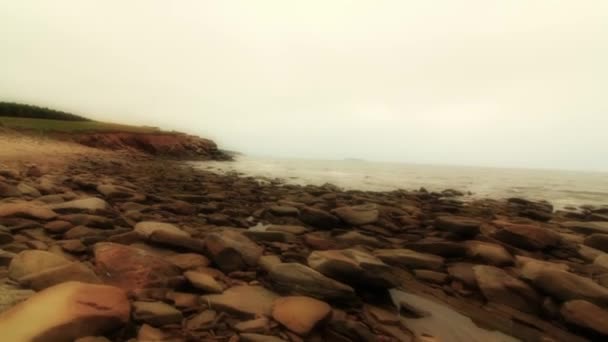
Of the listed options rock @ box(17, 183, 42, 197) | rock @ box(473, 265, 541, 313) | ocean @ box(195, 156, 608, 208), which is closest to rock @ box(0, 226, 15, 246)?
rock @ box(17, 183, 42, 197)

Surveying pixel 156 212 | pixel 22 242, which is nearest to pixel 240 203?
pixel 156 212

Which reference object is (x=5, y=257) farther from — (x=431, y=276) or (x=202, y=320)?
(x=431, y=276)

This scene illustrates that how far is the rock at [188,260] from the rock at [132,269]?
25 cm

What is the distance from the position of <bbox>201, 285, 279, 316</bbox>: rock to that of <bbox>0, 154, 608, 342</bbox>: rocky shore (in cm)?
1

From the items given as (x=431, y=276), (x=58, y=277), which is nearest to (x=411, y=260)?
(x=431, y=276)

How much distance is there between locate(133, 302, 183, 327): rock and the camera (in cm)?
253

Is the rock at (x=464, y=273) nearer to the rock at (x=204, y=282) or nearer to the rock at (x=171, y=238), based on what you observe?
the rock at (x=204, y=282)

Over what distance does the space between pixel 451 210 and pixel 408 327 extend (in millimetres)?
8133

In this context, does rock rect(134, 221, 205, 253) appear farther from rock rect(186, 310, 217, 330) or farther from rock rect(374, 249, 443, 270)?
rock rect(374, 249, 443, 270)

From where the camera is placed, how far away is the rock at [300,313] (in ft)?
8.84

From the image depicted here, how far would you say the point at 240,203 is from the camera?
29.1ft

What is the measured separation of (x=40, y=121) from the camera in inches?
1185

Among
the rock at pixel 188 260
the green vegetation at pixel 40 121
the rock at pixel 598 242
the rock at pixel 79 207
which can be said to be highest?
the green vegetation at pixel 40 121

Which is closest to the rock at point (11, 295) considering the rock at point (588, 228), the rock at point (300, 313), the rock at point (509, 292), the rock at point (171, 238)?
the rock at point (171, 238)
